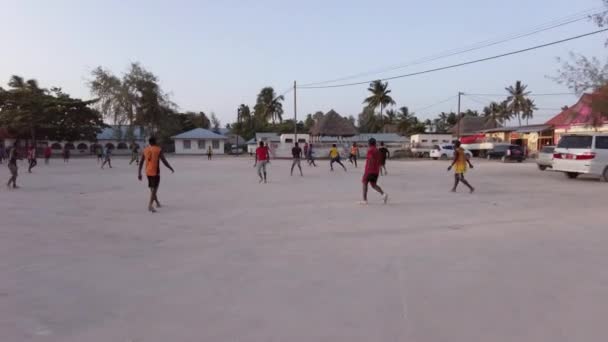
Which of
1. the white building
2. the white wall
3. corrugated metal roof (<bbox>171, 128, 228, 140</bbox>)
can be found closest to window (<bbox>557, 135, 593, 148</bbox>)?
the white building

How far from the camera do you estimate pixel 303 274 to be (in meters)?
4.83

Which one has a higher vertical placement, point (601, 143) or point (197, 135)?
point (197, 135)

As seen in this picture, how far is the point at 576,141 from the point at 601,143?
807mm

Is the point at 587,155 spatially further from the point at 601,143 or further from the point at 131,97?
the point at 131,97

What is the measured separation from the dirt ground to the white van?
779 centimetres

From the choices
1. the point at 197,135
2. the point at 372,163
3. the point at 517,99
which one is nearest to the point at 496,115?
the point at 517,99

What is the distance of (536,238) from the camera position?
6633 mm

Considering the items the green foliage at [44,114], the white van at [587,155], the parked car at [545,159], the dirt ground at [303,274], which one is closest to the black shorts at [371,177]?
the dirt ground at [303,274]

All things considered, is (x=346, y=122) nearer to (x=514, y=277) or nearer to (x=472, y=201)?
(x=472, y=201)

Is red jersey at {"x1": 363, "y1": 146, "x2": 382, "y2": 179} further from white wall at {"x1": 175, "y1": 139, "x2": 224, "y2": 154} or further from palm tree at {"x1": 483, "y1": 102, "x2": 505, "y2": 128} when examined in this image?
palm tree at {"x1": 483, "y1": 102, "x2": 505, "y2": 128}

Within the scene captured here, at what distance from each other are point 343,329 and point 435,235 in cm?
387

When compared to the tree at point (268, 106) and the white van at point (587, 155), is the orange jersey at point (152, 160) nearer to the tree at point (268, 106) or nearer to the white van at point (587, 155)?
the white van at point (587, 155)

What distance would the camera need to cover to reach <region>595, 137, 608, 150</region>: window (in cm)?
1605

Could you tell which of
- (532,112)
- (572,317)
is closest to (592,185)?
(572,317)
